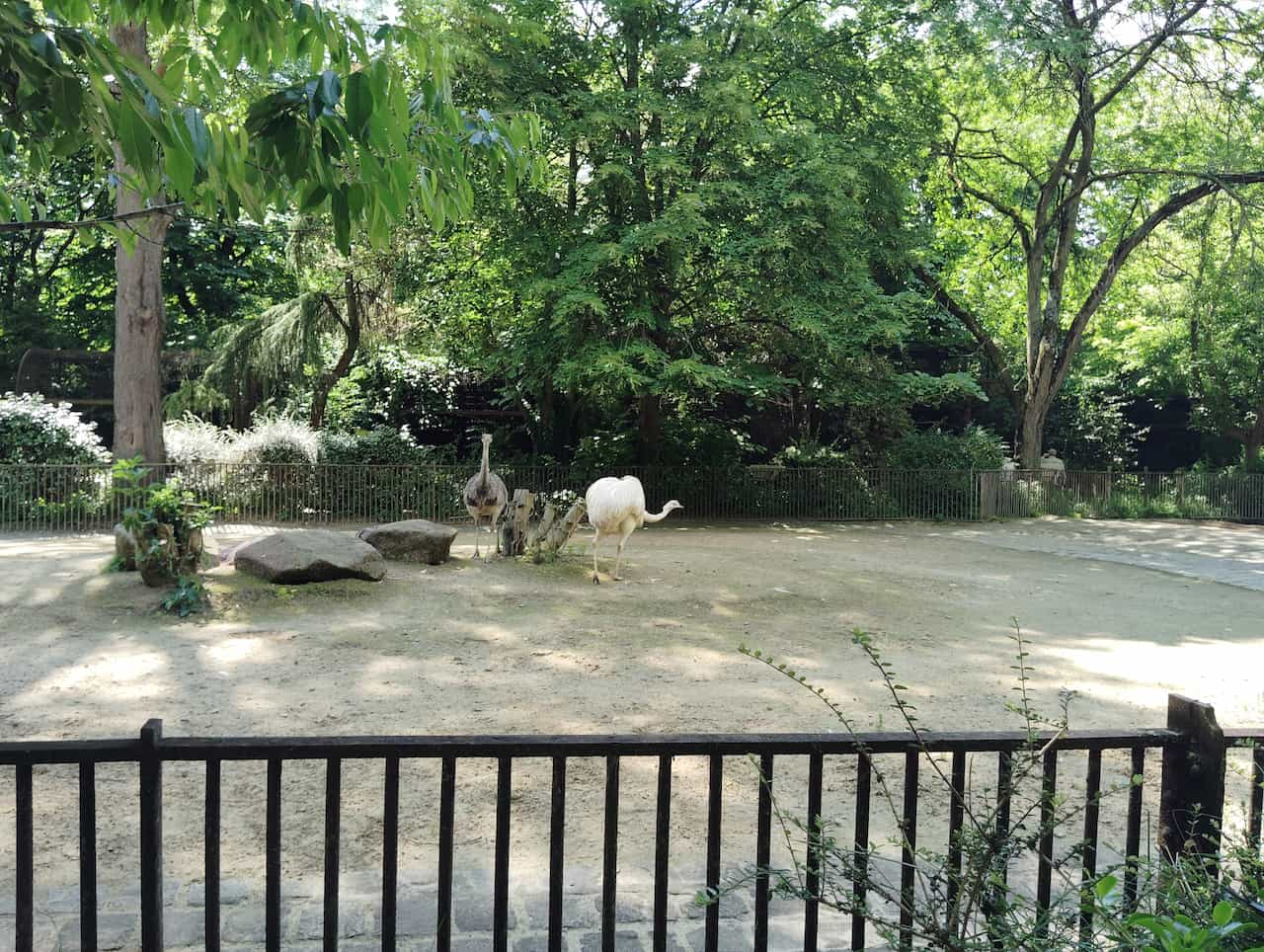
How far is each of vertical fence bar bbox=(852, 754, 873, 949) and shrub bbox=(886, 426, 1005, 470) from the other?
65.4ft

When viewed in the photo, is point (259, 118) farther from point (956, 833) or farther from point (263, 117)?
point (956, 833)

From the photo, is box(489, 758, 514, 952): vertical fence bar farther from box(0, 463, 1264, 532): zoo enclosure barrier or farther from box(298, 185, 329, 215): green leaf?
box(0, 463, 1264, 532): zoo enclosure barrier

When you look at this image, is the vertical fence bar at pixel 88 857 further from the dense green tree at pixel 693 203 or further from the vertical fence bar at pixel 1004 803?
the dense green tree at pixel 693 203

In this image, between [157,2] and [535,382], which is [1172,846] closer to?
[157,2]

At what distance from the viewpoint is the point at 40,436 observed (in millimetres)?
16781

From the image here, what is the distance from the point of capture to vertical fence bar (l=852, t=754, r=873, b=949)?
7.40 feet

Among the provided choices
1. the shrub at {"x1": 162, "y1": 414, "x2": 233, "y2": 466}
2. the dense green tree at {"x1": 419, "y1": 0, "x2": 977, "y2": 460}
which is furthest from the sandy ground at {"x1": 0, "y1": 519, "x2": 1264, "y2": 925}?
the dense green tree at {"x1": 419, "y1": 0, "x2": 977, "y2": 460}

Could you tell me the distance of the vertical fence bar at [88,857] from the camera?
7.51 feet

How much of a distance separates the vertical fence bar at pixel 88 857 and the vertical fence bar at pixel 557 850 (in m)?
1.04

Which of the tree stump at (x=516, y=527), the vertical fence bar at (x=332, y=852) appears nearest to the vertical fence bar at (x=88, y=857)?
the vertical fence bar at (x=332, y=852)

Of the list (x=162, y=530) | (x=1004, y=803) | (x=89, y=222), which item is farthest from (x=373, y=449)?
(x=1004, y=803)

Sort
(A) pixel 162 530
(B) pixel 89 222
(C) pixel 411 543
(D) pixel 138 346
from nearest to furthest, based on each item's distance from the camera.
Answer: (B) pixel 89 222 → (A) pixel 162 530 → (C) pixel 411 543 → (D) pixel 138 346

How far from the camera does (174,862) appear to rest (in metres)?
3.98

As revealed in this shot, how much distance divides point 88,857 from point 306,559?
8.13 m
